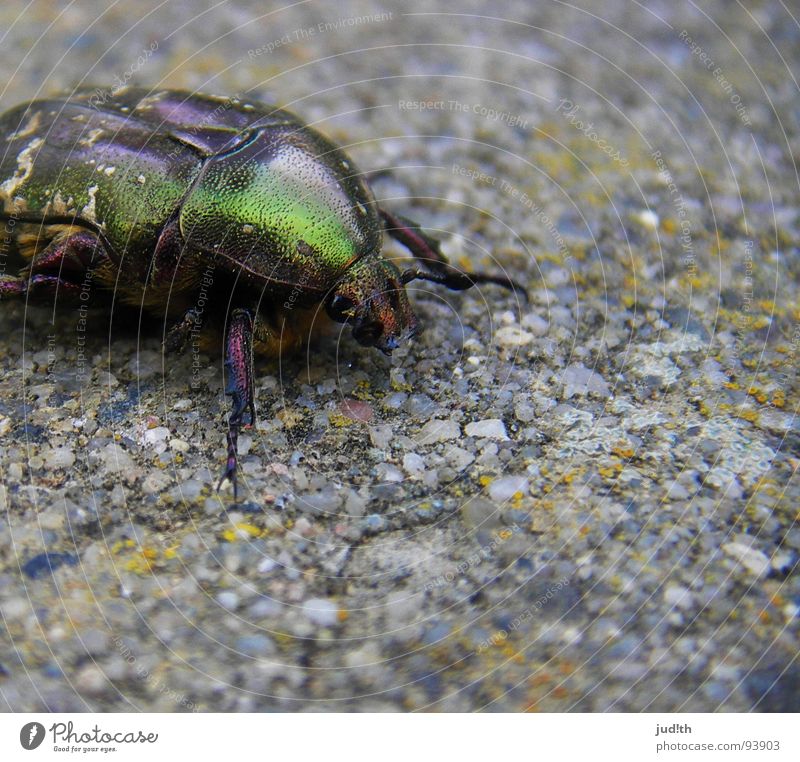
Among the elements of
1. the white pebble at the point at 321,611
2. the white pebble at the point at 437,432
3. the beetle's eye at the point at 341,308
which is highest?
the beetle's eye at the point at 341,308

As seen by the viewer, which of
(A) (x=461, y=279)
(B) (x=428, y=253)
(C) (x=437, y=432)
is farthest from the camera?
(B) (x=428, y=253)

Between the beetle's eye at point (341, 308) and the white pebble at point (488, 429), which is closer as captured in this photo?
the beetle's eye at point (341, 308)

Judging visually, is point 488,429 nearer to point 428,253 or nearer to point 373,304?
point 373,304

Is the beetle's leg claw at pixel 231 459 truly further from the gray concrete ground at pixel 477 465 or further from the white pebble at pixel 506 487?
the white pebble at pixel 506 487

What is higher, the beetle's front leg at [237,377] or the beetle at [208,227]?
the beetle at [208,227]

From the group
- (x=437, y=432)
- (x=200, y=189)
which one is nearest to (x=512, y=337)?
(x=437, y=432)

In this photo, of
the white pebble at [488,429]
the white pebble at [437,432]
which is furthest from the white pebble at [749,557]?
the white pebble at [437,432]
